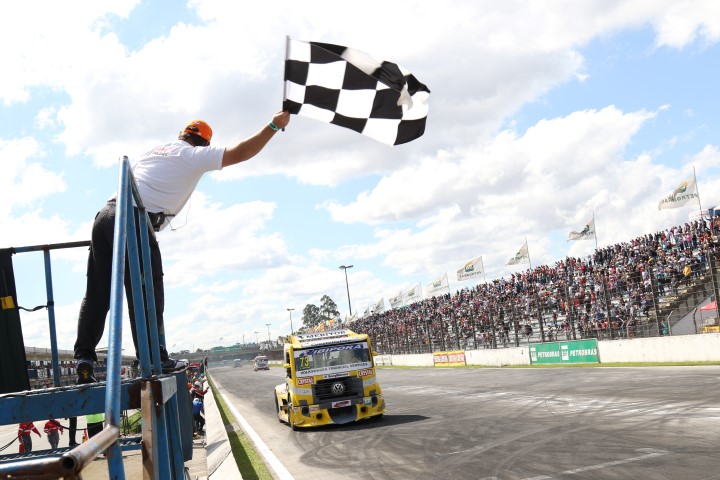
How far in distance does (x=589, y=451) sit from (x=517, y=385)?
1142 centimetres

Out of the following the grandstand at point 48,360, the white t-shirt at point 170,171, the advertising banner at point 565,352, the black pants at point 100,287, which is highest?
the white t-shirt at point 170,171

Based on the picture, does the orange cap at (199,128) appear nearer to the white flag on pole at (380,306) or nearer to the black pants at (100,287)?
the black pants at (100,287)

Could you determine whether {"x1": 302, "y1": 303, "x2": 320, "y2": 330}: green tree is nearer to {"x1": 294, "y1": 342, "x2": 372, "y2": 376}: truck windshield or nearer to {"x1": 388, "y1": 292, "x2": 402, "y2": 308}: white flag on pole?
{"x1": 388, "y1": 292, "x2": 402, "y2": 308}: white flag on pole

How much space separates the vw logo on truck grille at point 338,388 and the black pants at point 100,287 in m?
11.6

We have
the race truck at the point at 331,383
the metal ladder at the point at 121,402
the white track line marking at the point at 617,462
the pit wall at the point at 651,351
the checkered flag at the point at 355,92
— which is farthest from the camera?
the pit wall at the point at 651,351

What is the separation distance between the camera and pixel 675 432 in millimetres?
9102

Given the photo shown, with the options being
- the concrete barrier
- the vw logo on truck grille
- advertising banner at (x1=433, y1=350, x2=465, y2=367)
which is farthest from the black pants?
advertising banner at (x1=433, y1=350, x2=465, y2=367)

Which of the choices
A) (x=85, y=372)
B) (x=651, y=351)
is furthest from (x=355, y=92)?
(x=651, y=351)

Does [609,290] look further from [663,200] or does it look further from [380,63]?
[380,63]

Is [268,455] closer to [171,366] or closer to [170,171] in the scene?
[171,366]

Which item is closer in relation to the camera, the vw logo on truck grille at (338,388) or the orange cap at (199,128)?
the orange cap at (199,128)

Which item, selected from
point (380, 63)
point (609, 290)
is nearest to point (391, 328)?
point (609, 290)

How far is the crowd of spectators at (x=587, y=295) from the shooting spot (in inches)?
893

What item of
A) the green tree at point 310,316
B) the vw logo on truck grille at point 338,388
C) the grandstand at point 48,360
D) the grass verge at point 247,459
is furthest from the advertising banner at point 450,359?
the green tree at point 310,316
